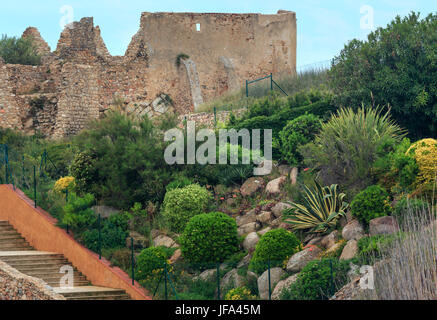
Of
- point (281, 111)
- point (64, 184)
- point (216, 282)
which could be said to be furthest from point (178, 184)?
point (281, 111)

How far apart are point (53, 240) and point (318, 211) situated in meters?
7.78

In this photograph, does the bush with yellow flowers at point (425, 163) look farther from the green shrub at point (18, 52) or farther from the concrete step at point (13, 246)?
the green shrub at point (18, 52)

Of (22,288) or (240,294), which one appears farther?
(22,288)

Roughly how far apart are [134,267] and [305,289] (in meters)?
5.27

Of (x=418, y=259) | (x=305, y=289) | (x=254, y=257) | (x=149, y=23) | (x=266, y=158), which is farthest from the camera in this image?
(x=149, y=23)

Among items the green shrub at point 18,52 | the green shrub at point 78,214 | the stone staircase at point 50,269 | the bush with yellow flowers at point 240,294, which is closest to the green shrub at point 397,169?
the bush with yellow flowers at point 240,294

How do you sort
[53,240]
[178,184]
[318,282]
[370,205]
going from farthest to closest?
[178,184]
[53,240]
[370,205]
[318,282]

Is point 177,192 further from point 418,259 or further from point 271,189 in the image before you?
point 418,259

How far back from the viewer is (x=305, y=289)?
1394 cm

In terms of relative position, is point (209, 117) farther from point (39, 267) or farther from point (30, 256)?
point (39, 267)

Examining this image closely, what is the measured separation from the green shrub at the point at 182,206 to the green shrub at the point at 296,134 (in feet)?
9.71

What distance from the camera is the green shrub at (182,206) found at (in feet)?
62.6

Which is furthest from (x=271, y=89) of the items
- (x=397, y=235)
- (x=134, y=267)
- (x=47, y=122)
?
(x=397, y=235)

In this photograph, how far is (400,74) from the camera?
20.7m
